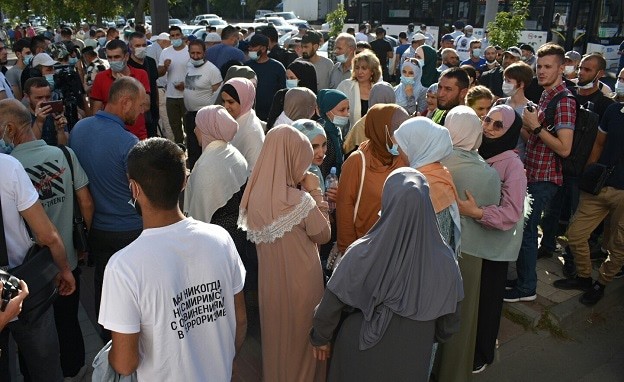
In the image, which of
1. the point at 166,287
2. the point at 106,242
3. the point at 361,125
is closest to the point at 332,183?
the point at 361,125

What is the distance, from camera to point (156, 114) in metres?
7.55

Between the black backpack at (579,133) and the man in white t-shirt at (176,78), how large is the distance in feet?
18.0

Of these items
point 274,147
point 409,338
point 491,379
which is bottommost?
point 491,379

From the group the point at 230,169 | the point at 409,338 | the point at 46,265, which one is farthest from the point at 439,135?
the point at 46,265

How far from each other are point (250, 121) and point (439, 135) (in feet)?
6.84

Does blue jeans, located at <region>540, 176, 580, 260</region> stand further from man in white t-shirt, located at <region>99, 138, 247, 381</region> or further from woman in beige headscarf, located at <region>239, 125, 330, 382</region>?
man in white t-shirt, located at <region>99, 138, 247, 381</region>

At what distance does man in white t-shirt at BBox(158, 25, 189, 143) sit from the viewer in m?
8.19

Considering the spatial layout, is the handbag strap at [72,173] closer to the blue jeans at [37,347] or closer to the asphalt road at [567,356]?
the blue jeans at [37,347]

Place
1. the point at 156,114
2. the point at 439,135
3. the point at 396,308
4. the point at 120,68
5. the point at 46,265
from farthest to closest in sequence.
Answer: the point at 156,114 → the point at 120,68 → the point at 439,135 → the point at 46,265 → the point at 396,308

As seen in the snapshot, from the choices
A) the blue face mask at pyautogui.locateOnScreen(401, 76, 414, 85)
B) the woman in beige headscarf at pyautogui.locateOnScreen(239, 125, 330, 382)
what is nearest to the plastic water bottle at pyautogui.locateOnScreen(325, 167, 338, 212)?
the woman in beige headscarf at pyautogui.locateOnScreen(239, 125, 330, 382)

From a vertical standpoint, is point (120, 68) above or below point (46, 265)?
above

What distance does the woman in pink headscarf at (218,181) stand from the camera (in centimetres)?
361

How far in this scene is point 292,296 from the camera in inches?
123

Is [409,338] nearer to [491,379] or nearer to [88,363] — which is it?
[491,379]
